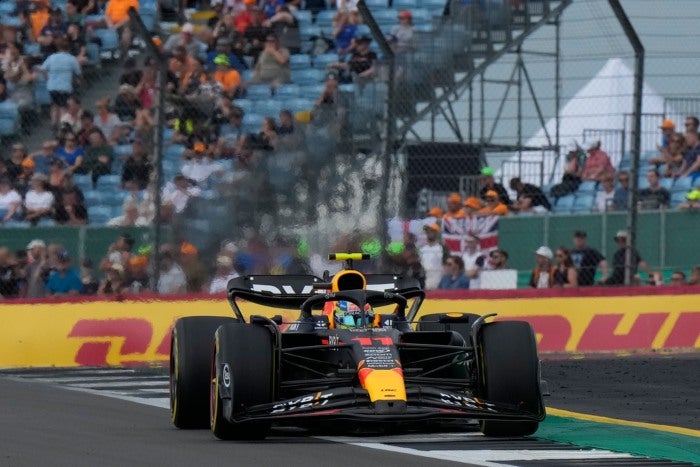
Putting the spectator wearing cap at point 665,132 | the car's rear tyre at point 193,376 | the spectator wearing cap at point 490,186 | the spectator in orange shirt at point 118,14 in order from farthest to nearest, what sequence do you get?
1. the spectator in orange shirt at point 118,14
2. the spectator wearing cap at point 665,132
3. the spectator wearing cap at point 490,186
4. the car's rear tyre at point 193,376

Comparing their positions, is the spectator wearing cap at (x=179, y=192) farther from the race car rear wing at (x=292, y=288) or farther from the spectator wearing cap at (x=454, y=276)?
the race car rear wing at (x=292, y=288)

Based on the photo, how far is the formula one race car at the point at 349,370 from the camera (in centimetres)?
910

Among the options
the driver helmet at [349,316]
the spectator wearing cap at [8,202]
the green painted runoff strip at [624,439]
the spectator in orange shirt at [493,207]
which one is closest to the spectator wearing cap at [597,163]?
the spectator in orange shirt at [493,207]

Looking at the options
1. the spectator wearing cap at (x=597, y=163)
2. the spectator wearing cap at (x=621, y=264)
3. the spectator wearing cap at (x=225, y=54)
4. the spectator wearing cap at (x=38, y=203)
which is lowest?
the spectator wearing cap at (x=621, y=264)

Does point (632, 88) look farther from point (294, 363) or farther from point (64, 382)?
point (294, 363)

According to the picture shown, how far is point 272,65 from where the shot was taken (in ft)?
65.4

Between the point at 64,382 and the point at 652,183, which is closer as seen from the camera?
the point at 64,382

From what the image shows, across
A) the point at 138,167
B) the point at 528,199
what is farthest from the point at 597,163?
the point at 138,167

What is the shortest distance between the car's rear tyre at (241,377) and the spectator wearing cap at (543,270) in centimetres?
857

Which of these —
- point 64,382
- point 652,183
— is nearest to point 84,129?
point 64,382

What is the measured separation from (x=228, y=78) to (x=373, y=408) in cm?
1092

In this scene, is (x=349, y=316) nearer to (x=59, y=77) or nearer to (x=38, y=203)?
(x=38, y=203)

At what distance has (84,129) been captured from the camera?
1894 centimetres

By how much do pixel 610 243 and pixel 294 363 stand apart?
29.0ft
